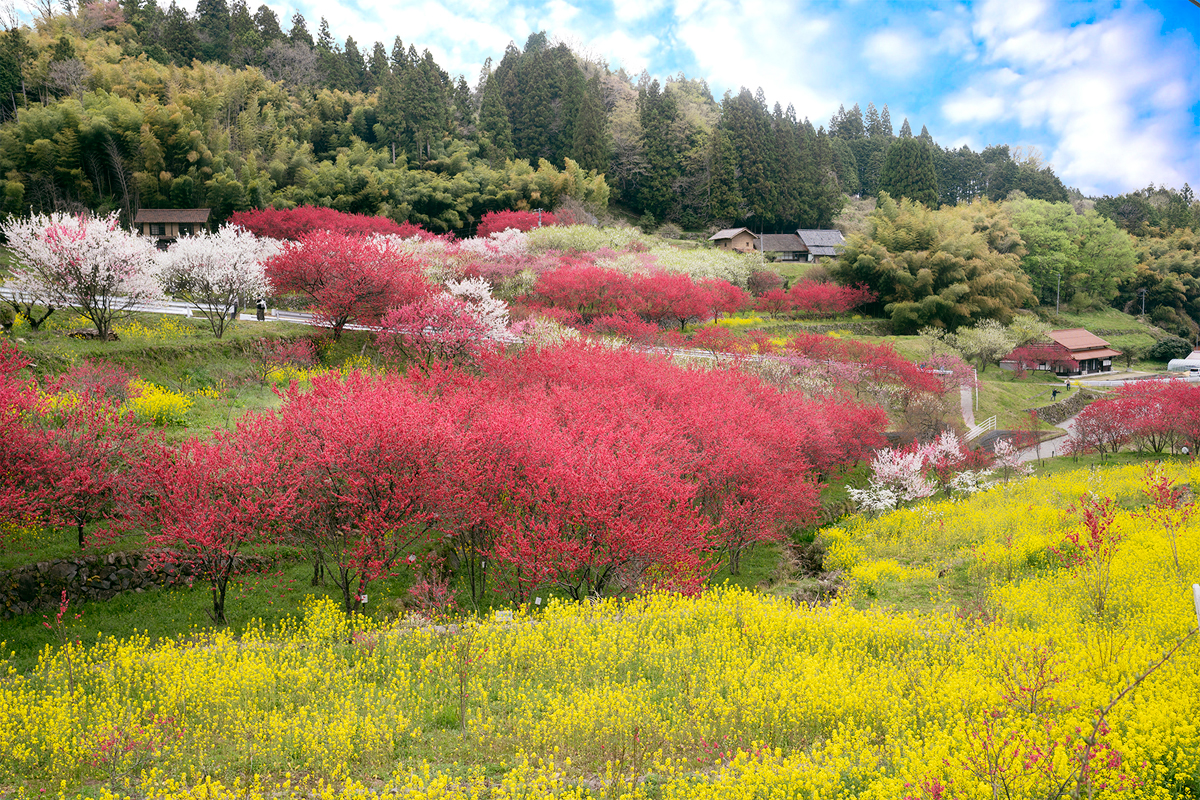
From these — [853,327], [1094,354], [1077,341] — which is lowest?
[1094,354]

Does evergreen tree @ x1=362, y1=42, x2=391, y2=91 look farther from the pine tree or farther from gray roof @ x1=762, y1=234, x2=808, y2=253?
gray roof @ x1=762, y1=234, x2=808, y2=253

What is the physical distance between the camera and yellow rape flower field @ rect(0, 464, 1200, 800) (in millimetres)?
6406

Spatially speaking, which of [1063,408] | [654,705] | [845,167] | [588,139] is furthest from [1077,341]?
[654,705]

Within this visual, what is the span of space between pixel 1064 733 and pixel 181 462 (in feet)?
44.7

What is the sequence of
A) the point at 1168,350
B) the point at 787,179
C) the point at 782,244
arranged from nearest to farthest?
the point at 1168,350
the point at 782,244
the point at 787,179

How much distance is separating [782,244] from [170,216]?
182 ft

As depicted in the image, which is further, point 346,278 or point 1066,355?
point 1066,355

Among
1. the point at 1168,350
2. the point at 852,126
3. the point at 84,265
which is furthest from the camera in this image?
the point at 852,126

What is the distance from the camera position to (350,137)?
63188 mm

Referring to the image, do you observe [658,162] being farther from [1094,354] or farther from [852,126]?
[852,126]

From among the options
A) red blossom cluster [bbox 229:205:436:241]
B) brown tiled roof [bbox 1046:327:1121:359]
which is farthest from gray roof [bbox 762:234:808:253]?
red blossom cluster [bbox 229:205:436:241]

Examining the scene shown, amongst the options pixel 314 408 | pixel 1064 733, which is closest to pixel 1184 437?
pixel 1064 733

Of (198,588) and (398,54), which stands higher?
(398,54)

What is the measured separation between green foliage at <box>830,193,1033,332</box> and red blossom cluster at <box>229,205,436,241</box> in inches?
1341
